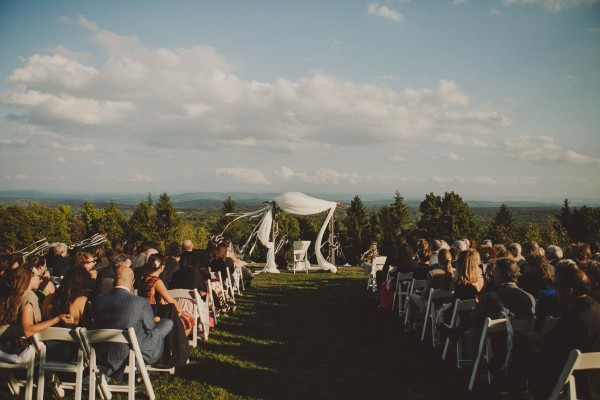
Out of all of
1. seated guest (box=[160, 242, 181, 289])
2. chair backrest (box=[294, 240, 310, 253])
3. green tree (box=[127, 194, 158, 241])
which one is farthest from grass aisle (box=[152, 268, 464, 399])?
green tree (box=[127, 194, 158, 241])

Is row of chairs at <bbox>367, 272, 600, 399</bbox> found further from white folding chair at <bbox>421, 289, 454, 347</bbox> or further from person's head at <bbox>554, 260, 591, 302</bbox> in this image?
person's head at <bbox>554, 260, 591, 302</bbox>

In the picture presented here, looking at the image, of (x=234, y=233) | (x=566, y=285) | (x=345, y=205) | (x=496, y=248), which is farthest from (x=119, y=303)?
(x=234, y=233)

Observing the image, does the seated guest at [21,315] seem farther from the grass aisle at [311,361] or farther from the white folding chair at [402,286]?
the white folding chair at [402,286]

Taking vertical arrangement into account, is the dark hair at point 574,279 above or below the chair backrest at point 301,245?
above

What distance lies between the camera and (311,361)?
543cm

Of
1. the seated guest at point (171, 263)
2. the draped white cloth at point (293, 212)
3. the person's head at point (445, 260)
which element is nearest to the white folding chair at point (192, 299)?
the seated guest at point (171, 263)

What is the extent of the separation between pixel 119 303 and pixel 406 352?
4.09 meters

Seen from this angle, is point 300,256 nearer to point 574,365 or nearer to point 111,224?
point 574,365

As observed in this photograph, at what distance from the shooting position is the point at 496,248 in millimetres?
7988

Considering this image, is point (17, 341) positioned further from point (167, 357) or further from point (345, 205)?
point (345, 205)

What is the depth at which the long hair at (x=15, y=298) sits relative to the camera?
3809 mm

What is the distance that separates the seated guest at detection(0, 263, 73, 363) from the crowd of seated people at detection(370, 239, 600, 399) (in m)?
4.42

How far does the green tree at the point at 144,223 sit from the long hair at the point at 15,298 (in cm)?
4422

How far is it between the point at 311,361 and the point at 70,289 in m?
3.15
